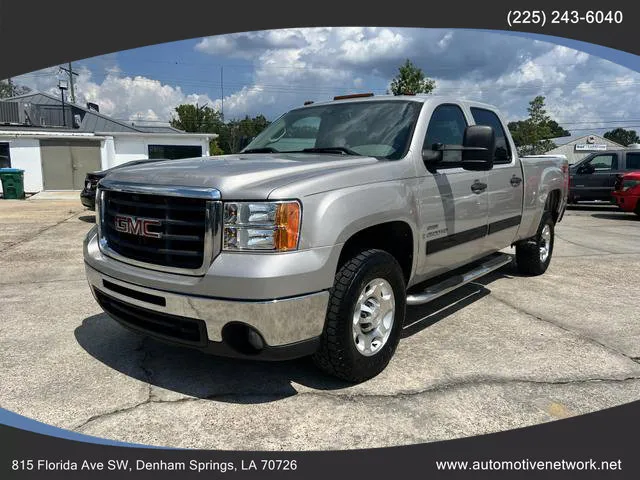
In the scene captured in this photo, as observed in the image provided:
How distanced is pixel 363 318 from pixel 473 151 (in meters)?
1.59

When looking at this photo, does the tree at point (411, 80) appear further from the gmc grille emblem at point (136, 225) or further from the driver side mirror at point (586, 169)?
the gmc grille emblem at point (136, 225)

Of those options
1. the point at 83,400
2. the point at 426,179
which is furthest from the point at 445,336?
the point at 83,400

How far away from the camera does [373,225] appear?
3256mm

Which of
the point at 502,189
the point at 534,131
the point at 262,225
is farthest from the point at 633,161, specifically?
the point at 534,131

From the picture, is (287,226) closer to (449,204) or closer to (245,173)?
(245,173)

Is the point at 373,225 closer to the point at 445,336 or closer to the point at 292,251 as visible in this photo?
the point at 292,251

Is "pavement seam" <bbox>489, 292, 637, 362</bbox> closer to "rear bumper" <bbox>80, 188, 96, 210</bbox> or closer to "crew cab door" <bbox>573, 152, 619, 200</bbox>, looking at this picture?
"rear bumper" <bbox>80, 188, 96, 210</bbox>

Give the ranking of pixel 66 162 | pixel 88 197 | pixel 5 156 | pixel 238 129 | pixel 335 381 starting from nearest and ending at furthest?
pixel 335 381
pixel 88 197
pixel 5 156
pixel 66 162
pixel 238 129

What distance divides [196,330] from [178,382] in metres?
0.67

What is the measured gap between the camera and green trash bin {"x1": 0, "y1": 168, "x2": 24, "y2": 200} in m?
18.7

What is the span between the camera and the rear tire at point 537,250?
20.6 feet

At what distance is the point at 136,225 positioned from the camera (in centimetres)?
315

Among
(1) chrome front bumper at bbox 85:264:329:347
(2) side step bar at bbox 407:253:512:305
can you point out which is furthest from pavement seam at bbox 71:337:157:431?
(2) side step bar at bbox 407:253:512:305

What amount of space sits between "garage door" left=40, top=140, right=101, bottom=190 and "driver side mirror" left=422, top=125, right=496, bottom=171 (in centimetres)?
2090
